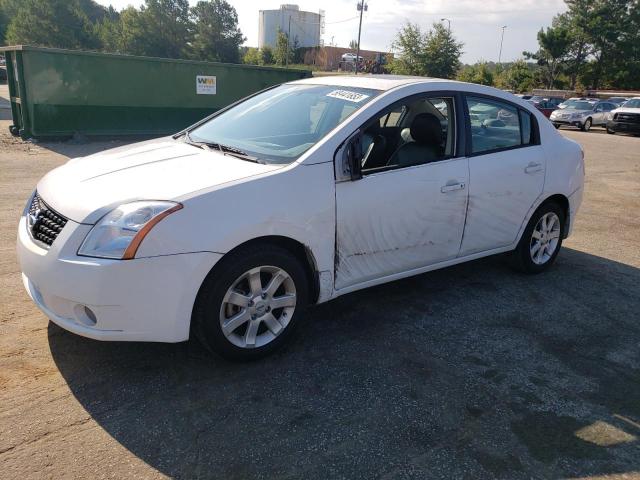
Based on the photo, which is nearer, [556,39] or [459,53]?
[459,53]

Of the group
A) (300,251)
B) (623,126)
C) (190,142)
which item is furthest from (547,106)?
(300,251)

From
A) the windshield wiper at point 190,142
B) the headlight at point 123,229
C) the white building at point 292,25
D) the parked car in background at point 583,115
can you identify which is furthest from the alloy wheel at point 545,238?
the white building at point 292,25

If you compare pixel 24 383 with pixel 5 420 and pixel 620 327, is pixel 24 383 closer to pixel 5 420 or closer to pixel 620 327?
pixel 5 420

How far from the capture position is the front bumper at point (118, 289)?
277 cm

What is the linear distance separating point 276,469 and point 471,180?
2.63 m

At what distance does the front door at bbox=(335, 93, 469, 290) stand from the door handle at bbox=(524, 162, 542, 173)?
0.80 metres

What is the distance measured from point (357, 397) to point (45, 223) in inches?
78.6

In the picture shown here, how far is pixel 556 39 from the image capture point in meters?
54.3

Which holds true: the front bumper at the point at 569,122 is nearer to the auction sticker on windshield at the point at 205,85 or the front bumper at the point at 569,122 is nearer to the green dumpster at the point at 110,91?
the green dumpster at the point at 110,91

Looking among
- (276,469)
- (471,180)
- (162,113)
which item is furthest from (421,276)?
(162,113)

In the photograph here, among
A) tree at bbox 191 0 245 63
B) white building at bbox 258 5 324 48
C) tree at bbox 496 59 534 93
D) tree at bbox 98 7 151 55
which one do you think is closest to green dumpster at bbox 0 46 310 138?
tree at bbox 496 59 534 93

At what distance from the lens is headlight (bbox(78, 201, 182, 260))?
2.78m

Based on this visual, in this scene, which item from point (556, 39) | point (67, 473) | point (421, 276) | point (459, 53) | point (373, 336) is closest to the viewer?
point (67, 473)

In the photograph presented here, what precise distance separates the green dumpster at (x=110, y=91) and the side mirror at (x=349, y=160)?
9.83m
